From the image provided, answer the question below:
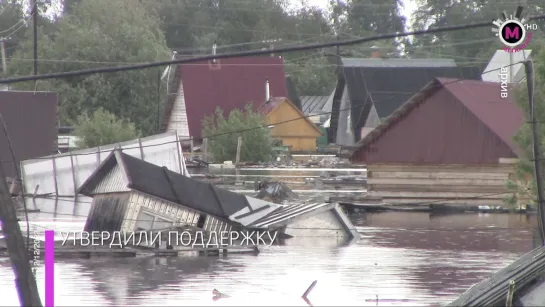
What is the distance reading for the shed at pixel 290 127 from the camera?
71.0 m

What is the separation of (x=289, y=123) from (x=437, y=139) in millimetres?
35822

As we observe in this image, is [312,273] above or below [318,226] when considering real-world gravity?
below

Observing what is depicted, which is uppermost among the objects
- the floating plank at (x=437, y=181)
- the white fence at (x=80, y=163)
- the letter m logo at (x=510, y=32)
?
the white fence at (x=80, y=163)

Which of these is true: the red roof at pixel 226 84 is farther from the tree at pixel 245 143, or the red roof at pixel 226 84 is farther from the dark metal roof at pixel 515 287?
the dark metal roof at pixel 515 287

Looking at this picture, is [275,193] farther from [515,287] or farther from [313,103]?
[313,103]

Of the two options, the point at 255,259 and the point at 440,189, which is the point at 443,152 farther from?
the point at 255,259

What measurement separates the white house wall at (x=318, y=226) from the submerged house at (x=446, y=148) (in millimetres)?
10087

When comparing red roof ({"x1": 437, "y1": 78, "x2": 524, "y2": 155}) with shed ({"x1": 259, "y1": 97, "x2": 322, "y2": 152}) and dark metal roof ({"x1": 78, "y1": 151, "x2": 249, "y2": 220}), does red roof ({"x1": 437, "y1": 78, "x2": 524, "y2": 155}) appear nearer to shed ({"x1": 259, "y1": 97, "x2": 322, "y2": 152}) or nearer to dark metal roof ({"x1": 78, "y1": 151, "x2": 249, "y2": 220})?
dark metal roof ({"x1": 78, "y1": 151, "x2": 249, "y2": 220})

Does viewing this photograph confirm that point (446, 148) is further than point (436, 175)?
No

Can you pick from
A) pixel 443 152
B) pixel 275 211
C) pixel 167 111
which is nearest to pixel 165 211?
pixel 275 211

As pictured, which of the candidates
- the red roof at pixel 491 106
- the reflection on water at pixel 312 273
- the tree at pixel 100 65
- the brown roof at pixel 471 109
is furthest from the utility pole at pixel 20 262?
the tree at pixel 100 65

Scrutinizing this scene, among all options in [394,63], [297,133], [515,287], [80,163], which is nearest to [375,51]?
[394,63]

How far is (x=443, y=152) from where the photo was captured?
38156 mm

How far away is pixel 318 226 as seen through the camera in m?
28.6
